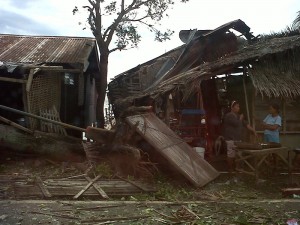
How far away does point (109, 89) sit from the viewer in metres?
19.5

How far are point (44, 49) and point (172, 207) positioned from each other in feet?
30.4

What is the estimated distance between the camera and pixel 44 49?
12.9 meters

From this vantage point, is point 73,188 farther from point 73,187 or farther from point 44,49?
point 44,49

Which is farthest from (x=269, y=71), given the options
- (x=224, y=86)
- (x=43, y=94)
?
(x=43, y=94)

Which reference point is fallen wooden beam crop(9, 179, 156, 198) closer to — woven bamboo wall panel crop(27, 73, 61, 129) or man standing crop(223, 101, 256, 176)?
man standing crop(223, 101, 256, 176)

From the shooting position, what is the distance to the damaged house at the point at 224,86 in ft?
30.6

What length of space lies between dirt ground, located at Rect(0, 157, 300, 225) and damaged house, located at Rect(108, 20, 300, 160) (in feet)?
9.07

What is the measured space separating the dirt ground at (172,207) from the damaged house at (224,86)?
2765 mm

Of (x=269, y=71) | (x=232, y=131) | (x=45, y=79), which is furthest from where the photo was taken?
(x=45, y=79)

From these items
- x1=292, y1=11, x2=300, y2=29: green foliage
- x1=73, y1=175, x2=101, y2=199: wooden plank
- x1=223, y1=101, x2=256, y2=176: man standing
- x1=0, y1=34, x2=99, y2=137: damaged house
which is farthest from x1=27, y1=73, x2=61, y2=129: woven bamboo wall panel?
x1=292, y1=11, x2=300, y2=29: green foliage

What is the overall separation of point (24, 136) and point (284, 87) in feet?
22.8

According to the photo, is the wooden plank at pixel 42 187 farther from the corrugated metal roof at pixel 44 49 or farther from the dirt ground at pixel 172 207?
the corrugated metal roof at pixel 44 49

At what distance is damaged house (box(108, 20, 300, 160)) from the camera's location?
9328 millimetres

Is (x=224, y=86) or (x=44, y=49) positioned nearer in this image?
(x=224, y=86)
